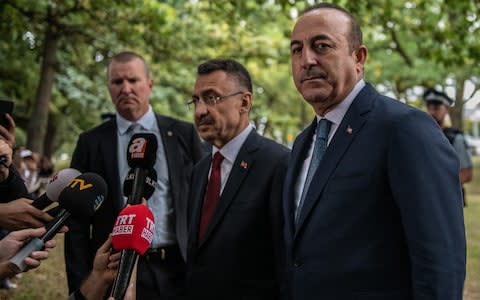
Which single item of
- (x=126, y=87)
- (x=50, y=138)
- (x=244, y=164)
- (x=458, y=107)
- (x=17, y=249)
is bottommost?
(x=17, y=249)

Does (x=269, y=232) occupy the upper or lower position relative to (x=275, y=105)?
lower

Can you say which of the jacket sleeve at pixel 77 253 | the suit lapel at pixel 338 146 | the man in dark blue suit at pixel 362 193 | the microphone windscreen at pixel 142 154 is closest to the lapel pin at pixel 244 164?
the man in dark blue suit at pixel 362 193

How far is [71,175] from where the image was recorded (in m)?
2.68

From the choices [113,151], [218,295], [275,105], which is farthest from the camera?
[275,105]

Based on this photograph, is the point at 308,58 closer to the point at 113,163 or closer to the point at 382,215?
the point at 382,215

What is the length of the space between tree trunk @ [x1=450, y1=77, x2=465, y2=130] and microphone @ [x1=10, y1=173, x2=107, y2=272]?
23.3 m

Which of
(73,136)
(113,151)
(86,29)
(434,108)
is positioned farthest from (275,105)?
(113,151)

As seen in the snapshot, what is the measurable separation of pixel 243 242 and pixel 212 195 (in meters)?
0.39

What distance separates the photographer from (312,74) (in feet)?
8.61

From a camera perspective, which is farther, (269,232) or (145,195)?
(269,232)

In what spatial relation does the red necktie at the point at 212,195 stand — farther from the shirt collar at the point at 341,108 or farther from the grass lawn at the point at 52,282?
the grass lawn at the point at 52,282

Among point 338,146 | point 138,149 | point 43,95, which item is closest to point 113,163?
point 138,149

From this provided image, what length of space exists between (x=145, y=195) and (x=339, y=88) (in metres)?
0.96

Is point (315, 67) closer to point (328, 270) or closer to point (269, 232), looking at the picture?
point (328, 270)
